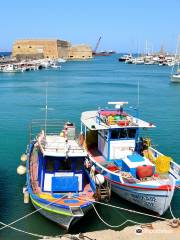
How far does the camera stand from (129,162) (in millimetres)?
19125

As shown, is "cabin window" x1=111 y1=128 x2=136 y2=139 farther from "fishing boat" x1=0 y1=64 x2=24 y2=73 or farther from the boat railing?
"fishing boat" x1=0 y1=64 x2=24 y2=73

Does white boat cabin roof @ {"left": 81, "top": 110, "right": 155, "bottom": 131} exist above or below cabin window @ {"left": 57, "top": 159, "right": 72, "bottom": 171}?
above

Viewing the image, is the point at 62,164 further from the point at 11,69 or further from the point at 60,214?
the point at 11,69

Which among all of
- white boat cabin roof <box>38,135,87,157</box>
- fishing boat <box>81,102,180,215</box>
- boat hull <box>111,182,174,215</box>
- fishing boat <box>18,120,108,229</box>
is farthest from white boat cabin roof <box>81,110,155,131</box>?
boat hull <box>111,182,174,215</box>

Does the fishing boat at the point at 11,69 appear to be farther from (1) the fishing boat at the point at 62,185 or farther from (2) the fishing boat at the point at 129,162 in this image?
(1) the fishing boat at the point at 62,185

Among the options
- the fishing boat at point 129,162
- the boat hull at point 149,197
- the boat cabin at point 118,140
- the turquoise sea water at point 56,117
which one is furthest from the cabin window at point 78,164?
the boat cabin at point 118,140

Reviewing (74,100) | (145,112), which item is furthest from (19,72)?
(145,112)

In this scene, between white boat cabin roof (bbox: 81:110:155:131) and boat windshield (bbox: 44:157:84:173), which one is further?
white boat cabin roof (bbox: 81:110:155:131)

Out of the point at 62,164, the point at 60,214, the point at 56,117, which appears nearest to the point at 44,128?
the point at 56,117

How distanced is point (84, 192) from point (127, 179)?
2224mm

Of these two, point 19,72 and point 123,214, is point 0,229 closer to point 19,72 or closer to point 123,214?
point 123,214

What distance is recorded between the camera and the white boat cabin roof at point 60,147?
54.9 ft

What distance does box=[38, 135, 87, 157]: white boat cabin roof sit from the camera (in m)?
16.7

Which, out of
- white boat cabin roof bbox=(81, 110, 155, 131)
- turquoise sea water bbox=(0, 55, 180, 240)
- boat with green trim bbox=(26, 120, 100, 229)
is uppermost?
white boat cabin roof bbox=(81, 110, 155, 131)
